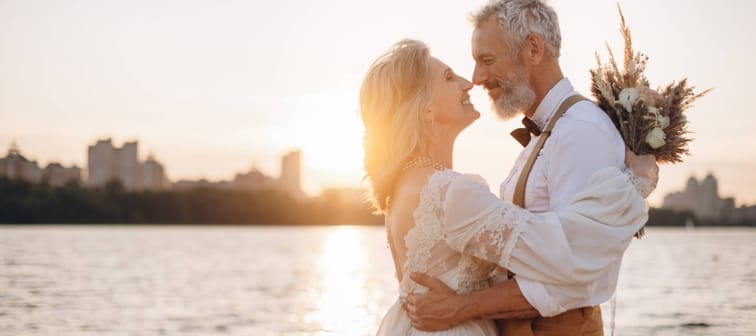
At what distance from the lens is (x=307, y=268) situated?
36.6 meters

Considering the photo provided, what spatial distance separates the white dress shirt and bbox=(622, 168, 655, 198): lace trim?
0.26 feet

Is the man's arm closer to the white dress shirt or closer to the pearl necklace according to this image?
the white dress shirt

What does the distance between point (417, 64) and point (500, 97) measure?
609mm

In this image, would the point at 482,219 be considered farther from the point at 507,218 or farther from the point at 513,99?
the point at 513,99

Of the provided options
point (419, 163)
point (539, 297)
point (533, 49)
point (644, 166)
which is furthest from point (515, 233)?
point (533, 49)

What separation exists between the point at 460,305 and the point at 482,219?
0.33 m

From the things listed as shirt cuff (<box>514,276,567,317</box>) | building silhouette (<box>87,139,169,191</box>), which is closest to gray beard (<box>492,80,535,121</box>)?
shirt cuff (<box>514,276,567,317</box>)

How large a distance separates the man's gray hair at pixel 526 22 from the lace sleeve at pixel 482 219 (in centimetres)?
83

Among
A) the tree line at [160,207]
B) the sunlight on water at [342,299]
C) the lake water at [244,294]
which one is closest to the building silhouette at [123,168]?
the tree line at [160,207]

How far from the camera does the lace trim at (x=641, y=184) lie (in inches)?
123

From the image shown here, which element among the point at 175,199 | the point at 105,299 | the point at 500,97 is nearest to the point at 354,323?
the point at 105,299

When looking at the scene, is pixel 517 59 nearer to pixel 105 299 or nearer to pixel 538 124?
pixel 538 124

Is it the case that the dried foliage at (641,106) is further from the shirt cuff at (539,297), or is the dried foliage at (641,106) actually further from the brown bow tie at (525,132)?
the shirt cuff at (539,297)

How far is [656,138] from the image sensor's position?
3.29 meters
